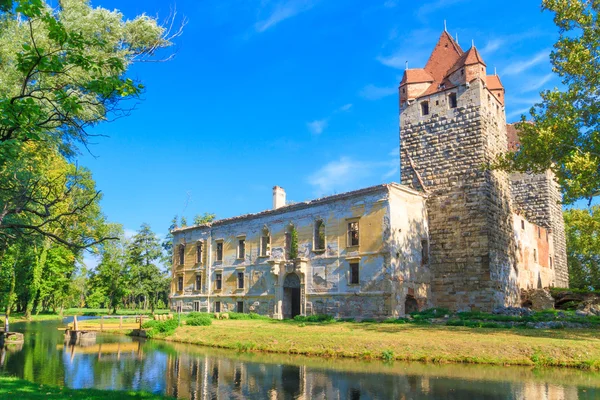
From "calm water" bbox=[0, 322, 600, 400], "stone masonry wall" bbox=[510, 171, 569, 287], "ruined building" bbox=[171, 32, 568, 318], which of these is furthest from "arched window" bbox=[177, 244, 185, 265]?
"stone masonry wall" bbox=[510, 171, 569, 287]

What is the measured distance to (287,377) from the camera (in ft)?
48.3

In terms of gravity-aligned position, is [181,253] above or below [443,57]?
below

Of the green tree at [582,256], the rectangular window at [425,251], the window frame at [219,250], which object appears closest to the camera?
the rectangular window at [425,251]

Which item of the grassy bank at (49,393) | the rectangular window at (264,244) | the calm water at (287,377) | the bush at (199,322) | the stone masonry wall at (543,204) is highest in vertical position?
the stone masonry wall at (543,204)

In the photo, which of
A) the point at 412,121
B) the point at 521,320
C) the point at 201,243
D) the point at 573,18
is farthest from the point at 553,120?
the point at 201,243

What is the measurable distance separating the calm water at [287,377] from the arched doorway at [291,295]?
1427 cm

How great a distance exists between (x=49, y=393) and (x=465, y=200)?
25.8m

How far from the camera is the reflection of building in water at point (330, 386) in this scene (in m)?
12.0

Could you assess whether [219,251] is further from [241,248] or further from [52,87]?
[52,87]

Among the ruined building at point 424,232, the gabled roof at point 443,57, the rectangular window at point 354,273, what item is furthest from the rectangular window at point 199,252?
the gabled roof at point 443,57

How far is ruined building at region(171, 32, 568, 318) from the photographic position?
29344 millimetres

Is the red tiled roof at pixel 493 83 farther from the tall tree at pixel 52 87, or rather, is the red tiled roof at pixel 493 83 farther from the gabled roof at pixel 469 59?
the tall tree at pixel 52 87

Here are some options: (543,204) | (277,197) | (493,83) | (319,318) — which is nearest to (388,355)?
(319,318)

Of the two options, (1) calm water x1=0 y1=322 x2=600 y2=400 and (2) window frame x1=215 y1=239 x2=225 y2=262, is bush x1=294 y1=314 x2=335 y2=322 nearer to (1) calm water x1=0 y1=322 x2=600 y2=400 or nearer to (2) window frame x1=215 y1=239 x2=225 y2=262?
(1) calm water x1=0 y1=322 x2=600 y2=400
